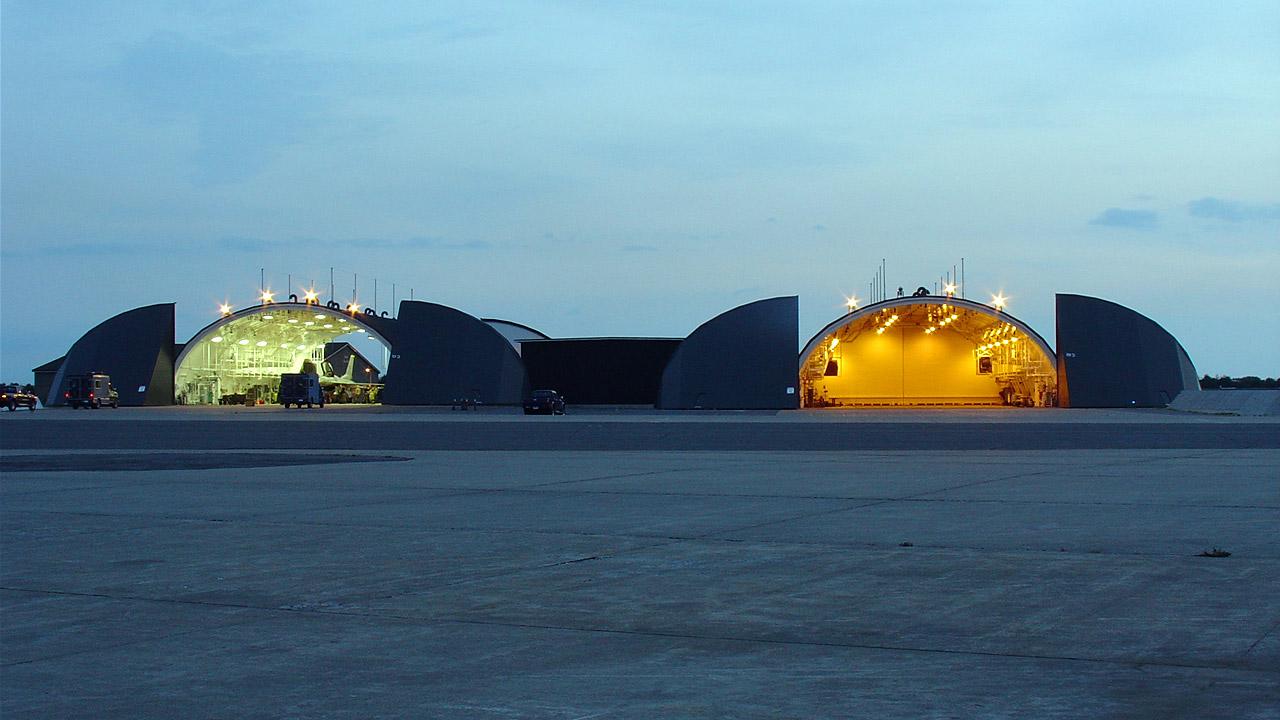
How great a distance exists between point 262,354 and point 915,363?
4927cm

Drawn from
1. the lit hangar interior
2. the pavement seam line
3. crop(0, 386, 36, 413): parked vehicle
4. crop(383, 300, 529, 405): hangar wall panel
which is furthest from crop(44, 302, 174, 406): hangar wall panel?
the pavement seam line

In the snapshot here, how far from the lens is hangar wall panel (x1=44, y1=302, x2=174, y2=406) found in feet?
284

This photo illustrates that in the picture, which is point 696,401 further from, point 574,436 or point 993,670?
point 993,670

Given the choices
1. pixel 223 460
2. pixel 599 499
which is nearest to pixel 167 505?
pixel 599 499

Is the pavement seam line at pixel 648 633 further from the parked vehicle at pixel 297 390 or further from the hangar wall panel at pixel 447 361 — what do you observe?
the parked vehicle at pixel 297 390

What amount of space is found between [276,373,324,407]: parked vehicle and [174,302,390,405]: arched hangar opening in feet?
17.7

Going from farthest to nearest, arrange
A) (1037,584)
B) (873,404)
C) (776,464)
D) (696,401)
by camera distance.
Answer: (873,404), (696,401), (776,464), (1037,584)

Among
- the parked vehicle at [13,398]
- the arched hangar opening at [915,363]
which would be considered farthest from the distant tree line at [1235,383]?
the parked vehicle at [13,398]

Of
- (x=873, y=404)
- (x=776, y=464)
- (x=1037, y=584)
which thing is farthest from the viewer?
(x=873, y=404)

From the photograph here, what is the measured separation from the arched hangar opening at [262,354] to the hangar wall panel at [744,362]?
821 inches

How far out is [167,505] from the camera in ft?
52.7

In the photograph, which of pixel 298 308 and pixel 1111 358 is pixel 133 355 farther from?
pixel 1111 358

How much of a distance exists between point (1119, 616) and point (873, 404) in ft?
269

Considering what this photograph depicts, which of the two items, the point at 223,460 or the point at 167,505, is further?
the point at 223,460
